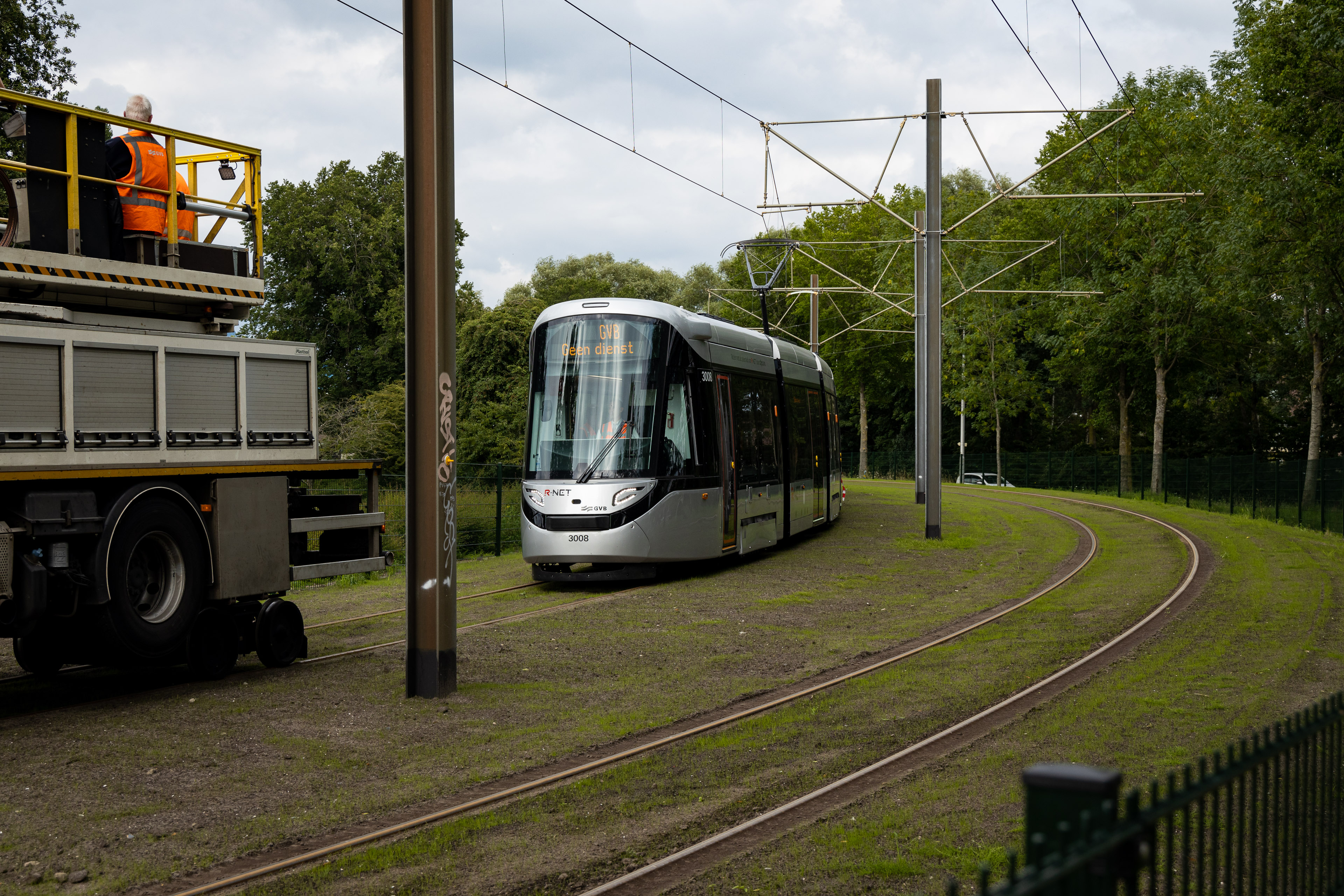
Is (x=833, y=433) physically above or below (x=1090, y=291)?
below

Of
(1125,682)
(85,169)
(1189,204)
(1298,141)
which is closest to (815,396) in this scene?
(1298,141)

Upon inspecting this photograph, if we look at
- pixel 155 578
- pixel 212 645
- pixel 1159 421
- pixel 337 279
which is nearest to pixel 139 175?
pixel 155 578

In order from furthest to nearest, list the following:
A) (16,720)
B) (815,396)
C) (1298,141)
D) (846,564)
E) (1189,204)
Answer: (1189,204)
(1298,141)
(815,396)
(846,564)
(16,720)

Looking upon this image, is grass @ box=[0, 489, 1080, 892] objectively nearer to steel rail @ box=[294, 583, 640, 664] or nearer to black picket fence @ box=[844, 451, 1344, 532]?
steel rail @ box=[294, 583, 640, 664]

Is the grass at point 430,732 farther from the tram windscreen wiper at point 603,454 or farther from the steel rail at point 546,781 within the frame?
the tram windscreen wiper at point 603,454

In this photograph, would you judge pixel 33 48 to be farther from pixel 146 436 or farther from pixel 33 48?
pixel 146 436

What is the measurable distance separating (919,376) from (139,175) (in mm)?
25616

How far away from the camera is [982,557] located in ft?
65.5

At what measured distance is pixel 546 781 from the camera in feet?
23.1

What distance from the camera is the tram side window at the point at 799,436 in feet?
67.6

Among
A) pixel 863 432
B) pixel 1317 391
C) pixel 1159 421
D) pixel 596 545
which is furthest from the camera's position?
pixel 863 432

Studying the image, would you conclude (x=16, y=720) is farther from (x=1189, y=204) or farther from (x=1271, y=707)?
(x=1189, y=204)

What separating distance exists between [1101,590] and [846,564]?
4.05 meters

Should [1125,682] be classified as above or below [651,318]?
below
